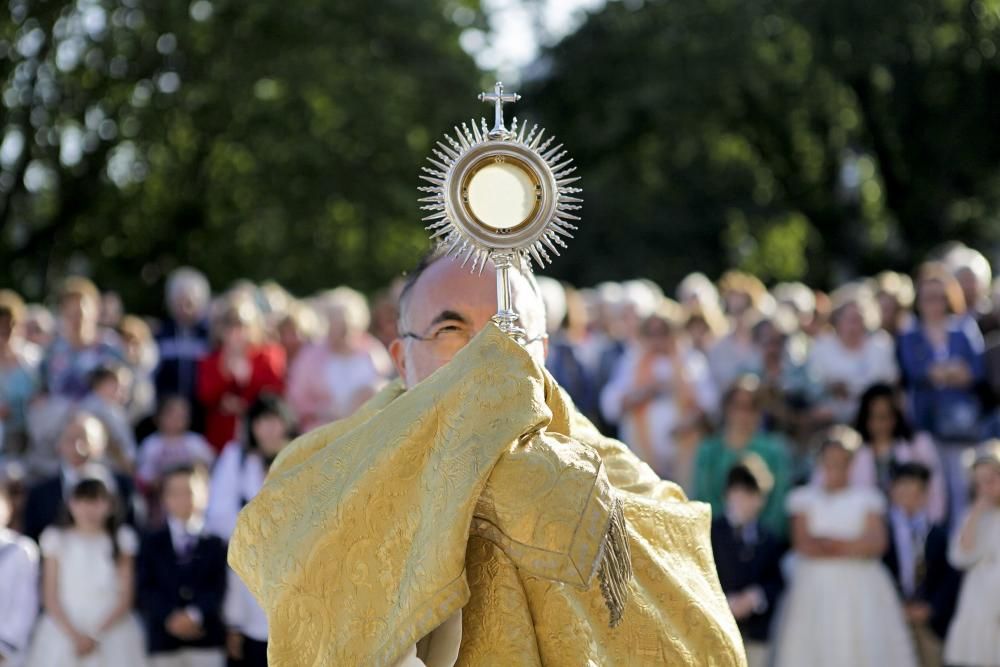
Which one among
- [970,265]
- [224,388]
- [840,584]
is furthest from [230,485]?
[970,265]

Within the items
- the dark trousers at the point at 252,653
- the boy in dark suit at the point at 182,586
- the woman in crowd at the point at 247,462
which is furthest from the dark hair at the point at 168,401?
the dark trousers at the point at 252,653

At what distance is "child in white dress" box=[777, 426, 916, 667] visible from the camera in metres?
9.74

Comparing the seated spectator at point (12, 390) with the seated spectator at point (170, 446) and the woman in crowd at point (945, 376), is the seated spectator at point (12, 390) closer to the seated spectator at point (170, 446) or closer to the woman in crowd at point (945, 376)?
the seated spectator at point (170, 446)

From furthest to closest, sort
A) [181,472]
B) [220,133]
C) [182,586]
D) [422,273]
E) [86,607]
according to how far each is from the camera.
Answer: [220,133] → [181,472] → [182,586] → [86,607] → [422,273]

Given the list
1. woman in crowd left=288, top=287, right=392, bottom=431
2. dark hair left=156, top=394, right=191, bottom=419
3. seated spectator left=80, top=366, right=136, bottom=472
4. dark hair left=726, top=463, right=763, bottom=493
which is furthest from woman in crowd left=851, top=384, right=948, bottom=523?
seated spectator left=80, top=366, right=136, bottom=472

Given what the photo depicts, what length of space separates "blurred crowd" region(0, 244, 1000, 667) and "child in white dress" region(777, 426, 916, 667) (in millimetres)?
13

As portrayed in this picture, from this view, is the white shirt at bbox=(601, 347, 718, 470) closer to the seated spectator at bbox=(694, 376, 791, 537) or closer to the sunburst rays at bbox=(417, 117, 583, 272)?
the seated spectator at bbox=(694, 376, 791, 537)

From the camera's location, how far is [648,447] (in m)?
11.3

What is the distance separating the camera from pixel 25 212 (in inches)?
956

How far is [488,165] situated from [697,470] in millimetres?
7409

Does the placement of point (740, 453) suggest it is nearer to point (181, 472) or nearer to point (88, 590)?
point (181, 472)

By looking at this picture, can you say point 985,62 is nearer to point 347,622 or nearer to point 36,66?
point 36,66

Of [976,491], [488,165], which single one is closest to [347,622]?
[488,165]

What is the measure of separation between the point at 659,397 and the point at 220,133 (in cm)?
1470
